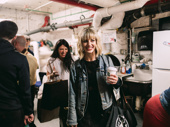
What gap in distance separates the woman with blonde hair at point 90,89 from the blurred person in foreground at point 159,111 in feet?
1.08

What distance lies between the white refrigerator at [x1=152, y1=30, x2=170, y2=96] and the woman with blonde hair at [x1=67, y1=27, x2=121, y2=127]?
2.01m

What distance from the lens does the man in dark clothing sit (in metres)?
1.37

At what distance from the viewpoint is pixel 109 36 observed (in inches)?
163

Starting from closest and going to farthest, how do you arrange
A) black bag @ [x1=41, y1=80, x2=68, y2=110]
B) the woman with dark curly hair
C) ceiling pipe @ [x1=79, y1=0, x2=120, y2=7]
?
black bag @ [x1=41, y1=80, x2=68, y2=110], the woman with dark curly hair, ceiling pipe @ [x1=79, y1=0, x2=120, y2=7]

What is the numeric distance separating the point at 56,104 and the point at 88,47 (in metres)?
0.96

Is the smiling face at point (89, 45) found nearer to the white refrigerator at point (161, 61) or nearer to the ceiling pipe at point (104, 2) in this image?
the ceiling pipe at point (104, 2)

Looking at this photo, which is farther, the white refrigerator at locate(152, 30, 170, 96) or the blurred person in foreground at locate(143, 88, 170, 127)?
the white refrigerator at locate(152, 30, 170, 96)

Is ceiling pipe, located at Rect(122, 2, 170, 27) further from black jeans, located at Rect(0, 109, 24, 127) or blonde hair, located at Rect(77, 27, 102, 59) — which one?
black jeans, located at Rect(0, 109, 24, 127)

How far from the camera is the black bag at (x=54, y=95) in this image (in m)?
1.77

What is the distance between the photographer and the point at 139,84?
3.15 meters

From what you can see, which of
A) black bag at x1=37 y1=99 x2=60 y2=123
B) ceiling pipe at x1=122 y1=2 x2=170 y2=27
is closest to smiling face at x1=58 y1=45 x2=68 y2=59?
black bag at x1=37 y1=99 x2=60 y2=123

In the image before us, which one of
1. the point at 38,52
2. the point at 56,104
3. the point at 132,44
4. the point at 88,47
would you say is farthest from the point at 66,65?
the point at 38,52

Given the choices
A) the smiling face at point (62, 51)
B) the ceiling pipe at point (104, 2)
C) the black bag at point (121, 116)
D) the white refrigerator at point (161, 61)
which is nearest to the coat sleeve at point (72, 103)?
the black bag at point (121, 116)

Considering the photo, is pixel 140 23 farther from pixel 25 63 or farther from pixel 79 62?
pixel 25 63
